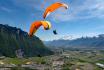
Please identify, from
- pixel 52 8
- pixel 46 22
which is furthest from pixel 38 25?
pixel 52 8

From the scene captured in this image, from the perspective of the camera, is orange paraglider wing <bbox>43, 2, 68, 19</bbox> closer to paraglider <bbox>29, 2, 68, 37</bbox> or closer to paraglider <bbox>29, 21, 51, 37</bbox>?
paraglider <bbox>29, 2, 68, 37</bbox>

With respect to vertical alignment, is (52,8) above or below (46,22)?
above

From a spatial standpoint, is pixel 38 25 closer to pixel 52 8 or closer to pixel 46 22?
pixel 46 22

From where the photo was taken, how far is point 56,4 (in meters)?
17.7

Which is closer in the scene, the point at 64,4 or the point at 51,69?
the point at 51,69

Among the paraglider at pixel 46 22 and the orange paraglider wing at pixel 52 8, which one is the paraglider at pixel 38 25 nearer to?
the paraglider at pixel 46 22

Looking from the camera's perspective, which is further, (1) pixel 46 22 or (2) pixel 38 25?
(2) pixel 38 25

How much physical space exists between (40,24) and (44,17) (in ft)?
2.01

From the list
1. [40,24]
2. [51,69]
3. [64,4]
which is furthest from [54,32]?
[51,69]

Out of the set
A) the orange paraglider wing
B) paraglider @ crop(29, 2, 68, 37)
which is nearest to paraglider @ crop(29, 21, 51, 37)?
paraglider @ crop(29, 2, 68, 37)

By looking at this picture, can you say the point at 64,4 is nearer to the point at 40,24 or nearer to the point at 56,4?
the point at 56,4

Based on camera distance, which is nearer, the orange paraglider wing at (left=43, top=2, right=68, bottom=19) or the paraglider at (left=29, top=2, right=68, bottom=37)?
the paraglider at (left=29, top=2, right=68, bottom=37)

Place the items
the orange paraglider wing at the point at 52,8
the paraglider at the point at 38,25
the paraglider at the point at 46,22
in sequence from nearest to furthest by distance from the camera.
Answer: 1. the paraglider at the point at 38,25
2. the paraglider at the point at 46,22
3. the orange paraglider wing at the point at 52,8

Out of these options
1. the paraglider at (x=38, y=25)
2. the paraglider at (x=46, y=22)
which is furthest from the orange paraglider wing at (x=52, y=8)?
the paraglider at (x=38, y=25)
